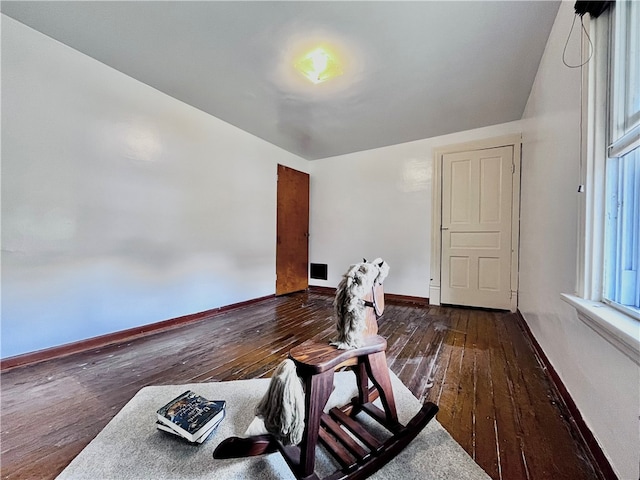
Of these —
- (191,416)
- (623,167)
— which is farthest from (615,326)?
(191,416)

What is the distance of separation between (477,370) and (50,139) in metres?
3.44

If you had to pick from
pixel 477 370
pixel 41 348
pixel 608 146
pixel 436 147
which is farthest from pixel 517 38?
pixel 41 348

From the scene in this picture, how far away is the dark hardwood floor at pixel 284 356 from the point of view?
100cm

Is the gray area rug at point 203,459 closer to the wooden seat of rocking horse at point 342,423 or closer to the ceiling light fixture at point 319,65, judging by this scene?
the wooden seat of rocking horse at point 342,423

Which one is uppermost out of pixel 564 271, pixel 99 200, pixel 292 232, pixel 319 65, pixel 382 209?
pixel 319 65

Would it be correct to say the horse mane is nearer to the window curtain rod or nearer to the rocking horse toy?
the rocking horse toy

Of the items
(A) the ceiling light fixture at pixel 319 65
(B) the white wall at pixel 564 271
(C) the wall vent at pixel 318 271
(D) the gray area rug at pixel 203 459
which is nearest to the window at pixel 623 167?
(B) the white wall at pixel 564 271

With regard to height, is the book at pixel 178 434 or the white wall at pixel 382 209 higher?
the white wall at pixel 382 209

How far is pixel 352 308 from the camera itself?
94 cm

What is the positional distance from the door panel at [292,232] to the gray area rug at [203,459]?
108 inches

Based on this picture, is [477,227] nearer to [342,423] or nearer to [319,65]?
[319,65]

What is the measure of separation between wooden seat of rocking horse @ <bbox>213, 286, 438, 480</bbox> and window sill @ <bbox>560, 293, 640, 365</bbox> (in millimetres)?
686

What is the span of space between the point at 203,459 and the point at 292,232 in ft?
11.0

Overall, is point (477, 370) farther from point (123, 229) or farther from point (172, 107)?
point (172, 107)
